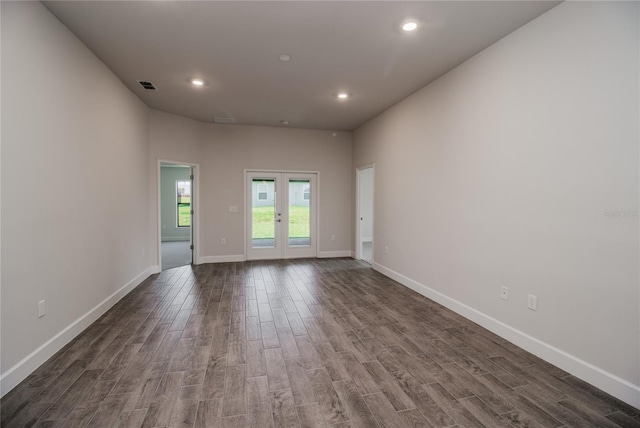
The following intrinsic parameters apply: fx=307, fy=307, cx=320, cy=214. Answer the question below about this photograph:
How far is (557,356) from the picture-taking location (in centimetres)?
244

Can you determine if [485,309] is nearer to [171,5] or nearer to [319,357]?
[319,357]

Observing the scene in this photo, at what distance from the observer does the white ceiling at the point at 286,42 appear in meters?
2.52

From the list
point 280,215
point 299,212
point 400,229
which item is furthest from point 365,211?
point 400,229

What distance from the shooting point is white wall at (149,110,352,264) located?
6.18 meters

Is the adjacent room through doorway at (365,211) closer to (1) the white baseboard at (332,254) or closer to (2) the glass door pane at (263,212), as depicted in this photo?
(1) the white baseboard at (332,254)

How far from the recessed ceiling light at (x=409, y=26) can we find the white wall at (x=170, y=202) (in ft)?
28.7

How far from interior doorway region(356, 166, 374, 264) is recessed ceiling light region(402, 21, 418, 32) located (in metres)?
3.27

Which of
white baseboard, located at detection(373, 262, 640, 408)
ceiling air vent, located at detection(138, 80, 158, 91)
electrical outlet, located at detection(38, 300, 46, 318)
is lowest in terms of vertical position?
white baseboard, located at detection(373, 262, 640, 408)

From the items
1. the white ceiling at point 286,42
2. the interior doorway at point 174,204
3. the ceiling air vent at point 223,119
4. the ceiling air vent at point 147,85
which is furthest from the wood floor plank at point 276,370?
the interior doorway at point 174,204

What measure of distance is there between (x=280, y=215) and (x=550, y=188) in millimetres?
5100

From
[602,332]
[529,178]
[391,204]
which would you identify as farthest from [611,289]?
[391,204]

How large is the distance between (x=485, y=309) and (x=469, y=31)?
107 inches

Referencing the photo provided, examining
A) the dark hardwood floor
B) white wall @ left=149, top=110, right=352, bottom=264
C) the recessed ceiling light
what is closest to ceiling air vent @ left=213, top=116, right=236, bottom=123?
white wall @ left=149, top=110, right=352, bottom=264

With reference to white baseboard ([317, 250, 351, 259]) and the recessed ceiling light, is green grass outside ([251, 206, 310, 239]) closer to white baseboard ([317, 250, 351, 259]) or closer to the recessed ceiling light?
white baseboard ([317, 250, 351, 259])
